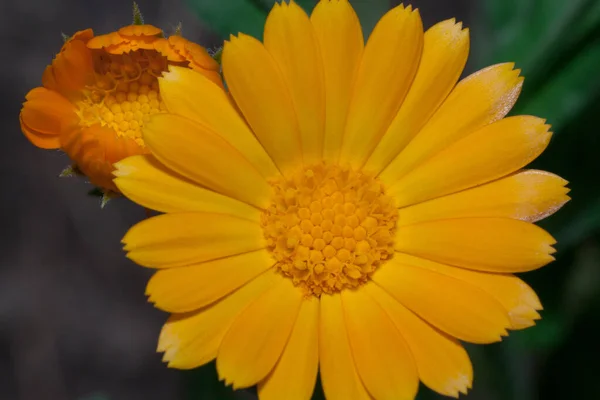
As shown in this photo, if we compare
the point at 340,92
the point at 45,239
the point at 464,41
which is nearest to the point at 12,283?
the point at 45,239

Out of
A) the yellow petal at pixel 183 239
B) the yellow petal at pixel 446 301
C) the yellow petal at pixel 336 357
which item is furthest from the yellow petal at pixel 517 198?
the yellow petal at pixel 183 239

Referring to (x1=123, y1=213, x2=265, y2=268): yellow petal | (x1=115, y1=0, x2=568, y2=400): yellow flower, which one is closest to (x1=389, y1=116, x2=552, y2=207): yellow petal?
(x1=115, y1=0, x2=568, y2=400): yellow flower

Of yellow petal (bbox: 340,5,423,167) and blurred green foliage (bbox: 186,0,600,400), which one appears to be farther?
blurred green foliage (bbox: 186,0,600,400)

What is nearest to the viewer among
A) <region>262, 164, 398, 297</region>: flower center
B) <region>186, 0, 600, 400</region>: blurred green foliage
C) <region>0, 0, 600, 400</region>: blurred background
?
<region>262, 164, 398, 297</region>: flower center

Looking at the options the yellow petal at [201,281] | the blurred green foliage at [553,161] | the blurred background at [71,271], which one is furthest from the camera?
the blurred background at [71,271]

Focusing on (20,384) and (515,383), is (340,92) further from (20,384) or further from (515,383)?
(20,384)

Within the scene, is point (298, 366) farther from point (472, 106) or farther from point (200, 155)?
point (472, 106)

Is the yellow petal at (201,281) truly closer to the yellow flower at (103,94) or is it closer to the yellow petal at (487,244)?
the yellow flower at (103,94)

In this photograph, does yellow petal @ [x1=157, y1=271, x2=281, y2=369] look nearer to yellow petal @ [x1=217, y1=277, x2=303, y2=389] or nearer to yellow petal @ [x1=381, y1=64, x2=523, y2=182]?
yellow petal @ [x1=217, y1=277, x2=303, y2=389]
